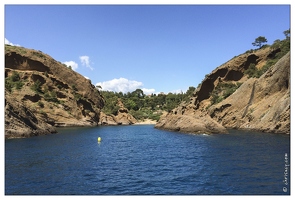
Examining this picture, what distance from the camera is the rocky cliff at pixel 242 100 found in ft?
194

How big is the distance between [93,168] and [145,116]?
421 feet

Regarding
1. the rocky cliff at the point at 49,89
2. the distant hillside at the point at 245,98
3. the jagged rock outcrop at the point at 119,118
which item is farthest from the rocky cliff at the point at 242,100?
the rocky cliff at the point at 49,89

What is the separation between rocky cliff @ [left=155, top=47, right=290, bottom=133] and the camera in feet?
194

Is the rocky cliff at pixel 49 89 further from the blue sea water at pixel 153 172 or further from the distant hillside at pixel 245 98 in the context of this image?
the blue sea water at pixel 153 172

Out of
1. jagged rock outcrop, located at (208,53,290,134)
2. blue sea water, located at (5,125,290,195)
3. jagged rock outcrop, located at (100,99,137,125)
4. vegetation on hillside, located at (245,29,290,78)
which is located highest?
vegetation on hillside, located at (245,29,290,78)

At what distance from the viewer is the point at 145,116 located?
510 ft

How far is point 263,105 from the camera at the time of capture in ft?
223

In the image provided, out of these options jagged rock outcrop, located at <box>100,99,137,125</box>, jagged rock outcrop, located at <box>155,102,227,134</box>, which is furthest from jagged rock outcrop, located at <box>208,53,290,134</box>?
jagged rock outcrop, located at <box>100,99,137,125</box>

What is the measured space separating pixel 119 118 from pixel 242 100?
2806 inches

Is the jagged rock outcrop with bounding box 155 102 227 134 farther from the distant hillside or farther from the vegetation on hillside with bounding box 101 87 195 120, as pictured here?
the vegetation on hillside with bounding box 101 87 195 120

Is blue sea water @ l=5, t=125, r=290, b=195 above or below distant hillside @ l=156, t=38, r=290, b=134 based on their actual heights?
below

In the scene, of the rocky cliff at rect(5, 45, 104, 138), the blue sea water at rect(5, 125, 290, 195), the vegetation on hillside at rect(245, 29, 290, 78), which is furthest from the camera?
the rocky cliff at rect(5, 45, 104, 138)

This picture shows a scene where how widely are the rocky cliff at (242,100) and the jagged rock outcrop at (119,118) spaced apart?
39333 millimetres

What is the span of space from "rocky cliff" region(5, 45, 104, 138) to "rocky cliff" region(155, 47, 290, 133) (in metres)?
41.1
